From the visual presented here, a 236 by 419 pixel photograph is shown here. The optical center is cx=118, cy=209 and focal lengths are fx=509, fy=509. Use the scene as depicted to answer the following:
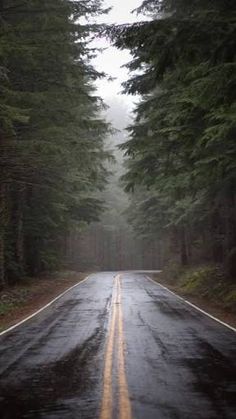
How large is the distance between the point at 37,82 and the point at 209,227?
49.1 ft

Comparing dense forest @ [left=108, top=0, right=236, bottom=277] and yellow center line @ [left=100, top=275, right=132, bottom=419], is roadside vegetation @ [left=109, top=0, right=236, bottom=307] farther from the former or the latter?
yellow center line @ [left=100, top=275, right=132, bottom=419]

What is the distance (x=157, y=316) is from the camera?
1602 cm

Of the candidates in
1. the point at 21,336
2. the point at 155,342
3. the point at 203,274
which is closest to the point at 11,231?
the point at 203,274

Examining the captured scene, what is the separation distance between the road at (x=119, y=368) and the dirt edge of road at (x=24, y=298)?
69.2 inches

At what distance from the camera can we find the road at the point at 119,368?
21.0ft

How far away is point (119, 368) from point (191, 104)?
667 centimetres

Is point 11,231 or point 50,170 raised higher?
point 50,170

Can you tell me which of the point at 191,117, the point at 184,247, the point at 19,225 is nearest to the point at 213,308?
the point at 191,117

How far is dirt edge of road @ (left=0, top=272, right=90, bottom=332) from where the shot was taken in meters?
17.5

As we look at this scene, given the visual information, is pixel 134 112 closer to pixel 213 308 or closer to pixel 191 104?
pixel 213 308

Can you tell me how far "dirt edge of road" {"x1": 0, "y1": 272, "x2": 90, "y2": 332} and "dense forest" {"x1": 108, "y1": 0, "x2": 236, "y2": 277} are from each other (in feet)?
22.2

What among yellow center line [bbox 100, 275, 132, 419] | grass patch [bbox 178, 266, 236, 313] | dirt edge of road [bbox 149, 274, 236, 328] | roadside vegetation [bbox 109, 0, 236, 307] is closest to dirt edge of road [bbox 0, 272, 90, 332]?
yellow center line [bbox 100, 275, 132, 419]

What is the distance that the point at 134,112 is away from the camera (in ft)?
78.5

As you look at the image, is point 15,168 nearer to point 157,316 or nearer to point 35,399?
point 157,316
